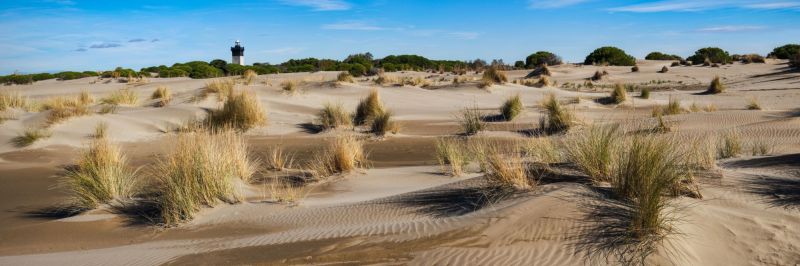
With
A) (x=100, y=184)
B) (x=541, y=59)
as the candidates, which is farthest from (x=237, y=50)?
(x=100, y=184)

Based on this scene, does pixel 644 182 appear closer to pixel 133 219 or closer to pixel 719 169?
pixel 719 169

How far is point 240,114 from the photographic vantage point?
13977 mm

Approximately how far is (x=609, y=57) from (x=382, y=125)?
37.1 m

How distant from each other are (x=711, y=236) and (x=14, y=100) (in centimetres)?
1673

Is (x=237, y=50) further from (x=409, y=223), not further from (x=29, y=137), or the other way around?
(x=409, y=223)

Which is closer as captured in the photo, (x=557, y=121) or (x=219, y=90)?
(x=557, y=121)

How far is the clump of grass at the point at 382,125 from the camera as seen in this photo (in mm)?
13352

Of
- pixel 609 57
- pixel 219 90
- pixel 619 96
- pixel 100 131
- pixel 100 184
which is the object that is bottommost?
pixel 100 184

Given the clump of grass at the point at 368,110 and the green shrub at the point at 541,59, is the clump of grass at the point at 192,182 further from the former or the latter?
the green shrub at the point at 541,59

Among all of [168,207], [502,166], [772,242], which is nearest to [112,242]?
[168,207]

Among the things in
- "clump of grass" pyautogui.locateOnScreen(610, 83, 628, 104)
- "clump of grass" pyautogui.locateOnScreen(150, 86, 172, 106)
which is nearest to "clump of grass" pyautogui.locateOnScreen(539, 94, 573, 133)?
"clump of grass" pyautogui.locateOnScreen(610, 83, 628, 104)

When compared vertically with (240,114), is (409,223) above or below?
below

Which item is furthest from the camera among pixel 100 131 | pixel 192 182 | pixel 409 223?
pixel 100 131

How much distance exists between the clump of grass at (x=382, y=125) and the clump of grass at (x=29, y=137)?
6.25 metres
